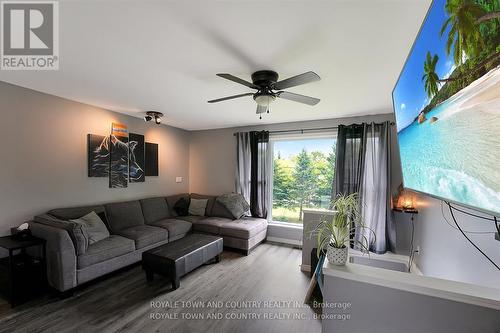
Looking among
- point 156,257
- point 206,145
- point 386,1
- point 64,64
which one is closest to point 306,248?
point 156,257

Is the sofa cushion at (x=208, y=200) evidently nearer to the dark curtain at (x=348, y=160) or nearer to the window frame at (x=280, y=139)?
the window frame at (x=280, y=139)

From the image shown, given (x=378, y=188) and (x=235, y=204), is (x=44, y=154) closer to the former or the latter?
(x=235, y=204)

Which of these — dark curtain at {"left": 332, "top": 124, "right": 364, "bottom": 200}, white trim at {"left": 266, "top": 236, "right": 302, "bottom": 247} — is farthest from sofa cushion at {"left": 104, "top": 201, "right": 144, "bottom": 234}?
dark curtain at {"left": 332, "top": 124, "right": 364, "bottom": 200}

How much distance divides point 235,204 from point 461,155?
12.0 feet

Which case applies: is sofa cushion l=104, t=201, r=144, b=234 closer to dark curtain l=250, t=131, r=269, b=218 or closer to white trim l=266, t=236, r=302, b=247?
dark curtain l=250, t=131, r=269, b=218

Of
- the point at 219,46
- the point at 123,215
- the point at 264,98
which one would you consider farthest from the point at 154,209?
the point at 219,46

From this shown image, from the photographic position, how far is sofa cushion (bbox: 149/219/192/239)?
140 inches

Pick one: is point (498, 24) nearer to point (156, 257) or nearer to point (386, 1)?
point (386, 1)

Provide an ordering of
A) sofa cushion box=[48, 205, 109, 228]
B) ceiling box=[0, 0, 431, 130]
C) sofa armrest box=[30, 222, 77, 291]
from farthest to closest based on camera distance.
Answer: sofa cushion box=[48, 205, 109, 228] → sofa armrest box=[30, 222, 77, 291] → ceiling box=[0, 0, 431, 130]

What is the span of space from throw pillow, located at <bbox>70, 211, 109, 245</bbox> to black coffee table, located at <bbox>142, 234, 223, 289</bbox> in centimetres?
65

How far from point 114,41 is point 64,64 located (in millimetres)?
787

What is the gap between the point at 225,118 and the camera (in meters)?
3.95

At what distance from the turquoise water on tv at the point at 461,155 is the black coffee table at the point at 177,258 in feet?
8.25

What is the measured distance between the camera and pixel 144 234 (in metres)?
3.14
